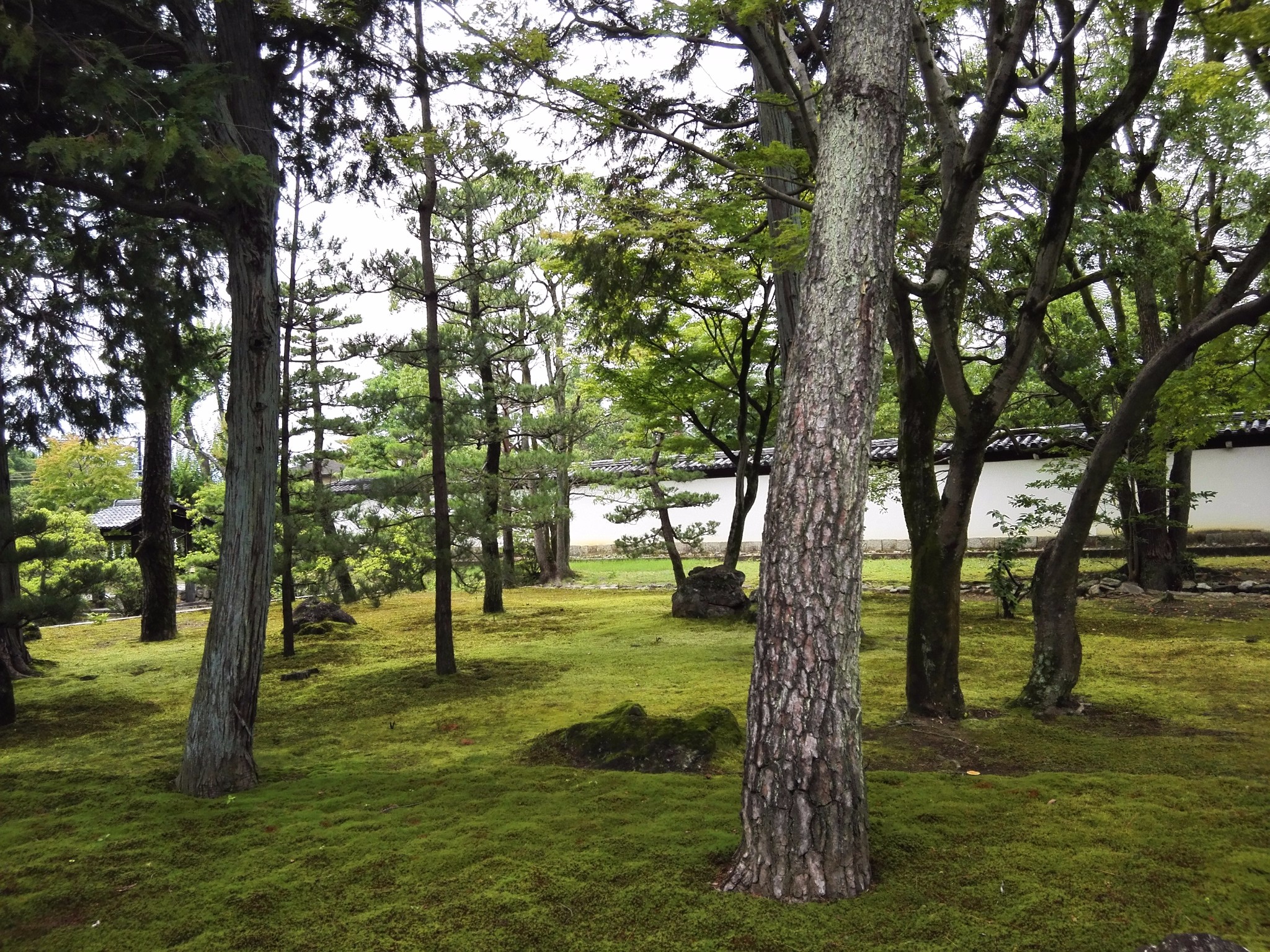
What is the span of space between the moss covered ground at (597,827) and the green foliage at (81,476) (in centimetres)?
1209

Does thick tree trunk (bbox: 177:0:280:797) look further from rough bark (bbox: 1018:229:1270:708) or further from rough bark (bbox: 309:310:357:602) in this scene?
rough bark (bbox: 1018:229:1270:708)

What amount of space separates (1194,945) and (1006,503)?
16.1 meters

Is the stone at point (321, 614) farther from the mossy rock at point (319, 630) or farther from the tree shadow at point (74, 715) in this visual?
the tree shadow at point (74, 715)

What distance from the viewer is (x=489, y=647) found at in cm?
948

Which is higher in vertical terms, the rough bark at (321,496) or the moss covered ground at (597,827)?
the rough bark at (321,496)

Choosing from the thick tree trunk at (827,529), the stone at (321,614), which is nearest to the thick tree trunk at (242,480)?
the thick tree trunk at (827,529)

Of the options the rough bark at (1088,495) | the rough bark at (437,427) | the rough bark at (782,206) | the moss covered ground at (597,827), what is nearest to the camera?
the moss covered ground at (597,827)

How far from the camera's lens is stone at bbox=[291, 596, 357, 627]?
11.6 meters

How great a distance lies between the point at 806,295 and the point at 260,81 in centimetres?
400

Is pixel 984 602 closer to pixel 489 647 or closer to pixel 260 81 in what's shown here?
pixel 489 647

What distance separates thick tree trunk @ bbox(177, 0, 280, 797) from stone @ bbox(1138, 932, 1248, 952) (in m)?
4.24

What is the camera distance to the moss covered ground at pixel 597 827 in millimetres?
2730

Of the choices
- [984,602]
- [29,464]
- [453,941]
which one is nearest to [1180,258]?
[984,602]

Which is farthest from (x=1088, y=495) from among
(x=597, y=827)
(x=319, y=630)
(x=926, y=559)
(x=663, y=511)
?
(x=319, y=630)
